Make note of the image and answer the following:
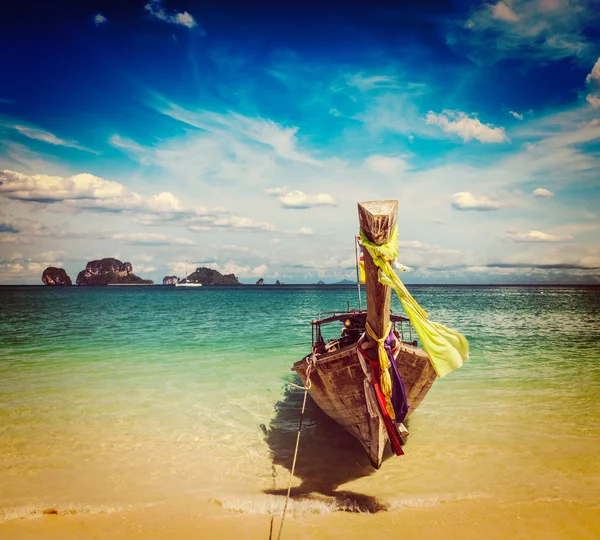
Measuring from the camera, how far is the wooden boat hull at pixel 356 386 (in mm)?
7016

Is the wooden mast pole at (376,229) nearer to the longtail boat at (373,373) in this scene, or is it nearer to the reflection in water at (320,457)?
the longtail boat at (373,373)

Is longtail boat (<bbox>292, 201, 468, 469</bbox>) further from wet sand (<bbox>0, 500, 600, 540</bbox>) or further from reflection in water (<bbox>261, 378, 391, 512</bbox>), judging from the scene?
wet sand (<bbox>0, 500, 600, 540</bbox>)

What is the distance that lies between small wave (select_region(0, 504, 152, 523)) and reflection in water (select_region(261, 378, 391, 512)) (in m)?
2.56

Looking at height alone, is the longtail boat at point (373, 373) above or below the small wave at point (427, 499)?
above

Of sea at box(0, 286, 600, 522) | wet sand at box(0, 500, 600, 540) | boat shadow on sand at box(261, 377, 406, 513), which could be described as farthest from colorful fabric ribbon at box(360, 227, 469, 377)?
boat shadow on sand at box(261, 377, 406, 513)

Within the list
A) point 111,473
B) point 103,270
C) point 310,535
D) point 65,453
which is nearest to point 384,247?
point 310,535

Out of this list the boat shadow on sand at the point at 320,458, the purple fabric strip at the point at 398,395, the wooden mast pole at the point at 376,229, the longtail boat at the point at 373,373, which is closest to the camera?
the wooden mast pole at the point at 376,229

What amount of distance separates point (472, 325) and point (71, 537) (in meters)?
30.0

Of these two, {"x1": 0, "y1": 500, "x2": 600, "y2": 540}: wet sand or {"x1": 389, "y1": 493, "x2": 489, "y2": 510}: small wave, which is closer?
{"x1": 0, "y1": 500, "x2": 600, "y2": 540}: wet sand

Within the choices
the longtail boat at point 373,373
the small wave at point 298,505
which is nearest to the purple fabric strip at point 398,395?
the longtail boat at point 373,373

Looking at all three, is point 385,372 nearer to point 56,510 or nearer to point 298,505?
point 298,505

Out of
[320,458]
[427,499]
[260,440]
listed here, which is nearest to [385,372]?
[427,499]

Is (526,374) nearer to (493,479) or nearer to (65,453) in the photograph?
(493,479)

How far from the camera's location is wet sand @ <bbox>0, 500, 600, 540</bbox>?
5.53 meters
